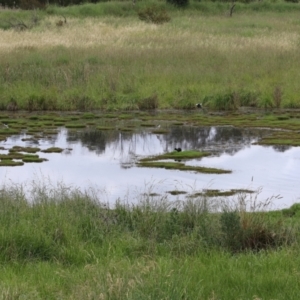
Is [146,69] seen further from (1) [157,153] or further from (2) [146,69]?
(1) [157,153]

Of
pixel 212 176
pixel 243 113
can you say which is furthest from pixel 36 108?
pixel 212 176

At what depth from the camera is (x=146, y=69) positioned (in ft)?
94.1

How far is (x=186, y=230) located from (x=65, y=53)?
23446mm

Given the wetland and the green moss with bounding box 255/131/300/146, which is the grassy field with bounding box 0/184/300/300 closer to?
the wetland

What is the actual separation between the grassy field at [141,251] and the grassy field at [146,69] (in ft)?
52.2

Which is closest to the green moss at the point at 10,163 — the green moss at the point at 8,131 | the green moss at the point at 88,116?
the green moss at the point at 8,131

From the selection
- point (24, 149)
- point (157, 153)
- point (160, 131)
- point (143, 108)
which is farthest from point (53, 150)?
point (143, 108)

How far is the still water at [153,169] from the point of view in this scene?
1295 cm

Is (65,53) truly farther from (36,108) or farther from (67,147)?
(67,147)

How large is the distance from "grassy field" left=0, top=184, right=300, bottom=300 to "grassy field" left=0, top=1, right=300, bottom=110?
15923mm

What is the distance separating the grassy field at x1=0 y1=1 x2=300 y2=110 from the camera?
26.0 meters

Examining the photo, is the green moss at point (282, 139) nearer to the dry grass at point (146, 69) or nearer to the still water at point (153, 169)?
the still water at point (153, 169)

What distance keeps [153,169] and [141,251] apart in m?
7.08

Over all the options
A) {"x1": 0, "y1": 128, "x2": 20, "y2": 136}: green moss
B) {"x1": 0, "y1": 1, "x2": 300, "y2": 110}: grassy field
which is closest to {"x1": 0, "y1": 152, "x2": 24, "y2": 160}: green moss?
{"x1": 0, "y1": 128, "x2": 20, "y2": 136}: green moss
